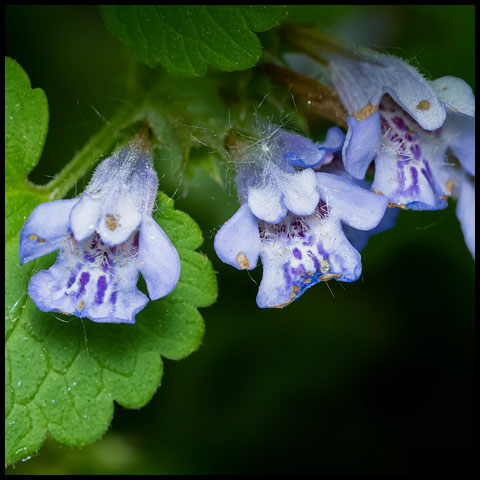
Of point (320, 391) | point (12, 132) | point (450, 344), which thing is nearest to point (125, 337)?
point (12, 132)

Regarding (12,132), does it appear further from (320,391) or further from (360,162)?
(320,391)

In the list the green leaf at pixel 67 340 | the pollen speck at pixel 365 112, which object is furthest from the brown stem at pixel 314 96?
the green leaf at pixel 67 340

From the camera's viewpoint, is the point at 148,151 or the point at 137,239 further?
the point at 148,151

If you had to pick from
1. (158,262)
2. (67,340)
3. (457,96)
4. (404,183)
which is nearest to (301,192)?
(404,183)

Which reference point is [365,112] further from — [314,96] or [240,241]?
[240,241]

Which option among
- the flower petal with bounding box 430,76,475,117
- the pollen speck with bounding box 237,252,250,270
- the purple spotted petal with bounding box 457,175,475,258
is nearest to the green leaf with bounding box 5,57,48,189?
the pollen speck with bounding box 237,252,250,270
